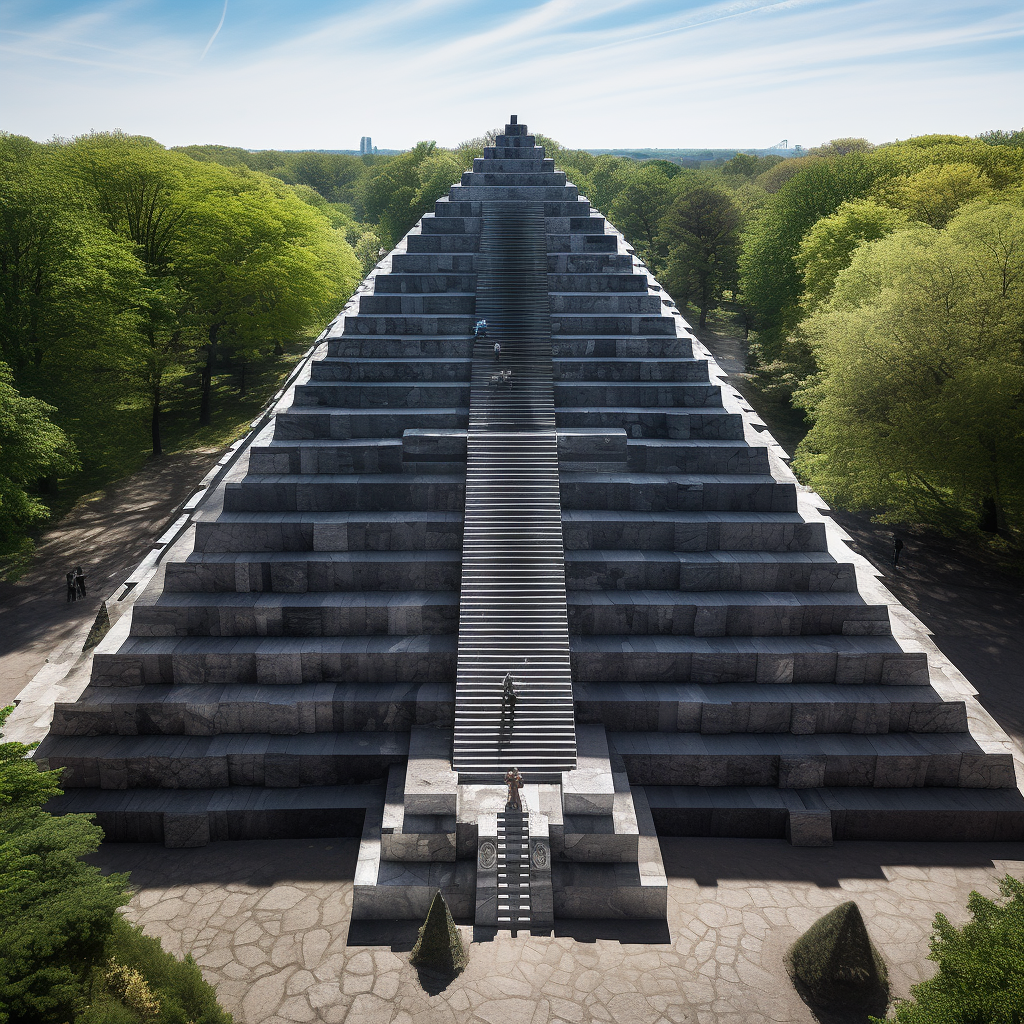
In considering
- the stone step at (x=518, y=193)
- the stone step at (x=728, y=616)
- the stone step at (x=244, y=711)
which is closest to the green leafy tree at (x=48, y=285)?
the stone step at (x=244, y=711)

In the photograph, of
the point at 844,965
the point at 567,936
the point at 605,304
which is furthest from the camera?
the point at 605,304

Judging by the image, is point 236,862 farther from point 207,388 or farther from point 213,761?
point 207,388

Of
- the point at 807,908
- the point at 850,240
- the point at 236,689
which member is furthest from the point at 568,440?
the point at 850,240

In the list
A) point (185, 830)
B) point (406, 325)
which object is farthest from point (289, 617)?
point (406, 325)

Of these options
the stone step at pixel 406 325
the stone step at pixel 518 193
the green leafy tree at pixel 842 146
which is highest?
the green leafy tree at pixel 842 146

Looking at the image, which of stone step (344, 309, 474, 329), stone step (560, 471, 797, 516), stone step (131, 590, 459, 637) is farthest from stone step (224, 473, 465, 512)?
stone step (344, 309, 474, 329)

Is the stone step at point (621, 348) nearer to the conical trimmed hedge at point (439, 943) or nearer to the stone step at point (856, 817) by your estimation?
the stone step at point (856, 817)
